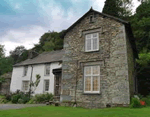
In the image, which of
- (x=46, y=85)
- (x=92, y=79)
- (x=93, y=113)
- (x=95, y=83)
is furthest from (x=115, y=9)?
(x=93, y=113)

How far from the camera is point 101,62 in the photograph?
1120 centimetres

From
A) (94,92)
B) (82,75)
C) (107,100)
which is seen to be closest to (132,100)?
(107,100)

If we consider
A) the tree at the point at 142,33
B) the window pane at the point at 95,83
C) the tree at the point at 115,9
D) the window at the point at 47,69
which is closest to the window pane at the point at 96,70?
the window pane at the point at 95,83

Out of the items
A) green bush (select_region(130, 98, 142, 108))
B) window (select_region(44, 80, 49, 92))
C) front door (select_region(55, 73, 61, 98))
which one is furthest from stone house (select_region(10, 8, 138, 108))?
window (select_region(44, 80, 49, 92))

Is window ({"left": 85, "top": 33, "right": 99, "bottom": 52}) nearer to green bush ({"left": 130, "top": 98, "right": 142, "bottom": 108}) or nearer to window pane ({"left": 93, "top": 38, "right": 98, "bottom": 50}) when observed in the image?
window pane ({"left": 93, "top": 38, "right": 98, "bottom": 50})

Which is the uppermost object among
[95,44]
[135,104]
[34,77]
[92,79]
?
[95,44]

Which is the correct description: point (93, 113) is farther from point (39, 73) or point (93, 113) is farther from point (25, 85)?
point (25, 85)

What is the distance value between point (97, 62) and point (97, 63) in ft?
0.29

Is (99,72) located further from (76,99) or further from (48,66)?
(48,66)

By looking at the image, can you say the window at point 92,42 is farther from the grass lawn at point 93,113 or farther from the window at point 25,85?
the window at point 25,85

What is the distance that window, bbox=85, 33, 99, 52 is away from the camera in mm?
11969

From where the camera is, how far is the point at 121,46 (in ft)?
35.0

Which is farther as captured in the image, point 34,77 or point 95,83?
point 34,77

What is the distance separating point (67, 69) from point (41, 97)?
268 inches
